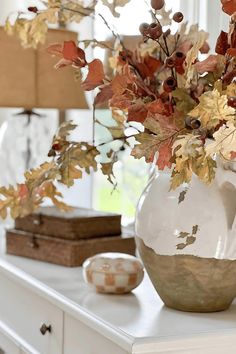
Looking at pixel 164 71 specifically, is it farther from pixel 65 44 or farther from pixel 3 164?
pixel 3 164

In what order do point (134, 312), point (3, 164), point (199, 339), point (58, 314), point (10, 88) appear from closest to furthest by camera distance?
1. point (199, 339)
2. point (134, 312)
3. point (58, 314)
4. point (10, 88)
5. point (3, 164)

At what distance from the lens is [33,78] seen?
1952mm

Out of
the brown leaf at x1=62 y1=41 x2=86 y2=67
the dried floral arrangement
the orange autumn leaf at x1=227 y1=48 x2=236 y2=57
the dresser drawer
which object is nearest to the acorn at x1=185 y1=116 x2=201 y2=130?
the dried floral arrangement

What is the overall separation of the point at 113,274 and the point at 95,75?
36 centimetres

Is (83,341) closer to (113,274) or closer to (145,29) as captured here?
(113,274)

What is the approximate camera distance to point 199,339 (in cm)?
113

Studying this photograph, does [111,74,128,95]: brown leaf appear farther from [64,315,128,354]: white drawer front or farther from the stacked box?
the stacked box

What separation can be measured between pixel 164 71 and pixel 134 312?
417mm

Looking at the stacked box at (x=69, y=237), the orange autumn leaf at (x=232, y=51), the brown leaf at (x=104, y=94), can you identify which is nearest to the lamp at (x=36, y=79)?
the stacked box at (x=69, y=237)

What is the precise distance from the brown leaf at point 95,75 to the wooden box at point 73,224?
490 mm

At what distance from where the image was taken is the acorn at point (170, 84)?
1.14 metres

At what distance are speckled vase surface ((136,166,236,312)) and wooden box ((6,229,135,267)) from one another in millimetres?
390

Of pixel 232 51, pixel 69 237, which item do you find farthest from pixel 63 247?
pixel 232 51

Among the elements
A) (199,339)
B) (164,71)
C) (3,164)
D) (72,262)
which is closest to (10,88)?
(3,164)
